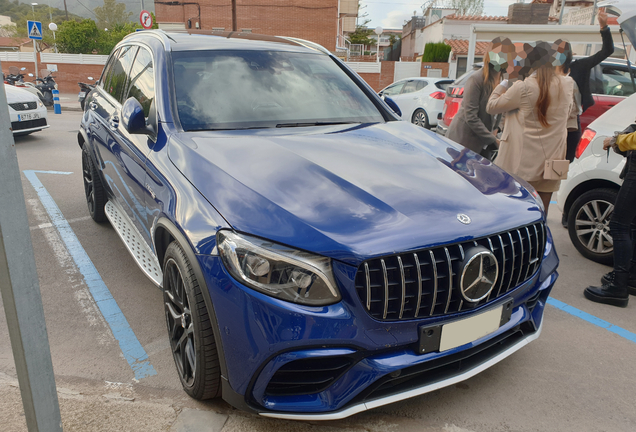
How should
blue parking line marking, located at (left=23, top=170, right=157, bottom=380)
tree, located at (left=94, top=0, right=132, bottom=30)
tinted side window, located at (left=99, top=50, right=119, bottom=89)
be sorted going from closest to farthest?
blue parking line marking, located at (left=23, top=170, right=157, bottom=380), tinted side window, located at (left=99, top=50, right=119, bottom=89), tree, located at (left=94, top=0, right=132, bottom=30)

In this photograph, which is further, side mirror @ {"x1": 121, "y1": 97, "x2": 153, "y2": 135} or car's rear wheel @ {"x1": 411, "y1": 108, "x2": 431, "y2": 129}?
car's rear wheel @ {"x1": 411, "y1": 108, "x2": 431, "y2": 129}

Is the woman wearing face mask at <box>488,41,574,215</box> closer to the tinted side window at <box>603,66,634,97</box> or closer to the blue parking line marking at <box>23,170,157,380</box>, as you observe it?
the blue parking line marking at <box>23,170,157,380</box>

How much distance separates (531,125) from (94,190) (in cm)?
383

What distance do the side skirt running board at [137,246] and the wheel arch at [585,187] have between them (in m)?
3.59

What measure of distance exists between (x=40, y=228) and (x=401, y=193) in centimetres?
404

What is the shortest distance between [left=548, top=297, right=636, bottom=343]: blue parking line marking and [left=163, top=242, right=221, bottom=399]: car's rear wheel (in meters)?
2.53

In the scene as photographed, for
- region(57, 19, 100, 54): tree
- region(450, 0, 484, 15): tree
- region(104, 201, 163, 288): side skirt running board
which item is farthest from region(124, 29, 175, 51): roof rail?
region(450, 0, 484, 15): tree

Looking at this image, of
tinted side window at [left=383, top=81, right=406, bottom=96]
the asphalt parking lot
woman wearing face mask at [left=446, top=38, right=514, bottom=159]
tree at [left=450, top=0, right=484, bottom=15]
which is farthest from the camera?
tree at [left=450, top=0, right=484, bottom=15]

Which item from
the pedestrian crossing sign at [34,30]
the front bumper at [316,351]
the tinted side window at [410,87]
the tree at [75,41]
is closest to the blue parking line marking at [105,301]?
the front bumper at [316,351]

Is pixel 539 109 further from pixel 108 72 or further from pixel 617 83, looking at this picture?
pixel 617 83

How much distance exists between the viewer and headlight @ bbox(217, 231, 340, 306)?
6.17 ft

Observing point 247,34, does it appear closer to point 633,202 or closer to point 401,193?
point 401,193

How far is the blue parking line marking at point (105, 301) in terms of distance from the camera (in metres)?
2.76

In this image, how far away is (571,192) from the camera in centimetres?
450
